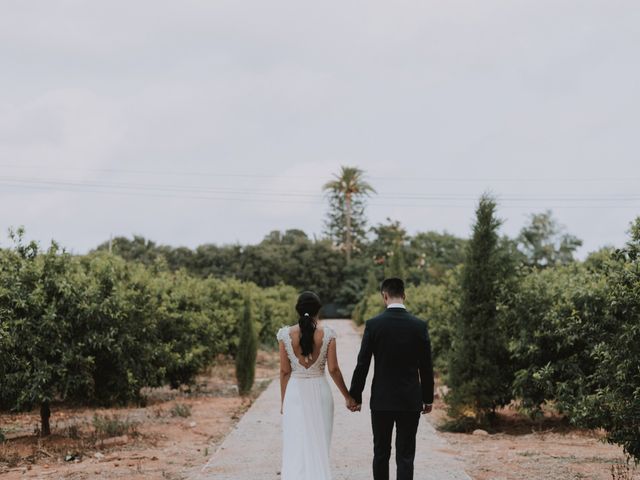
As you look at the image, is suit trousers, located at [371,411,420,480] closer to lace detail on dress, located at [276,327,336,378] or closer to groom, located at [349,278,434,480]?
groom, located at [349,278,434,480]

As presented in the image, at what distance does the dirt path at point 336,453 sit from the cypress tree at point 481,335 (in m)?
0.89

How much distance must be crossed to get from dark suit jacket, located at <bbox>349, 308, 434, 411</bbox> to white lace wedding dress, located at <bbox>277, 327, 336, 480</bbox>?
54cm

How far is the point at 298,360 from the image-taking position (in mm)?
6879

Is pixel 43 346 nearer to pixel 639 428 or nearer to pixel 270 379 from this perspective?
pixel 639 428

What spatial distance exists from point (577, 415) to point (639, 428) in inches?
45.9

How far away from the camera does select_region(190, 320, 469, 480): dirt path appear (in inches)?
335

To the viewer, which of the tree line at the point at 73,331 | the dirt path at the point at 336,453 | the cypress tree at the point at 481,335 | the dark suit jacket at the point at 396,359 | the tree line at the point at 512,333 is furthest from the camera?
the cypress tree at the point at 481,335

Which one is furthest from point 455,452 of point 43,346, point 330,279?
point 330,279

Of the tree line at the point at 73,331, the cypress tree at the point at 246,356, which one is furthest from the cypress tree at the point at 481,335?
the cypress tree at the point at 246,356

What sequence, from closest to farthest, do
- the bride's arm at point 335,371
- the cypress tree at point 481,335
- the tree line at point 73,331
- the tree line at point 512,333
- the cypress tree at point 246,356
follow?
the bride's arm at point 335,371
the tree line at point 73,331
the tree line at point 512,333
the cypress tree at point 481,335
the cypress tree at point 246,356

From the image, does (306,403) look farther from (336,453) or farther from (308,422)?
(336,453)

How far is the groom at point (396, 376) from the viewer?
251 inches

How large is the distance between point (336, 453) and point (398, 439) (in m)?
3.67

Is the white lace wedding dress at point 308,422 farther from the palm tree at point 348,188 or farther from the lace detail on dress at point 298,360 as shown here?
the palm tree at point 348,188
